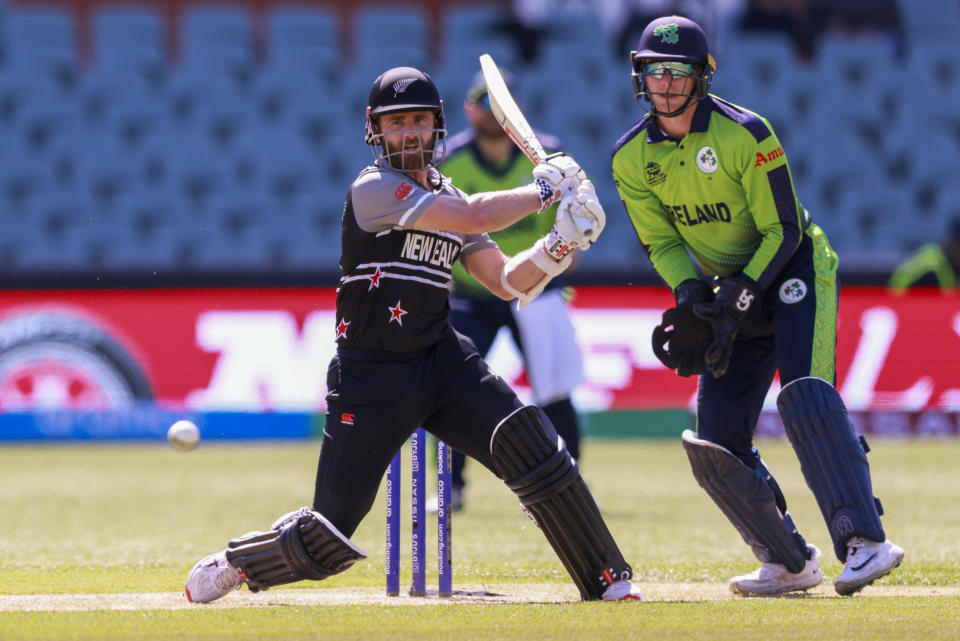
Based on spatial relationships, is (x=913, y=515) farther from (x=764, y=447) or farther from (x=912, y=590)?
(x=764, y=447)

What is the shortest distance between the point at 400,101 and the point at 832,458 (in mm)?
1896

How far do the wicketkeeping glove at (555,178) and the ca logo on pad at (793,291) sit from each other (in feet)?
3.02

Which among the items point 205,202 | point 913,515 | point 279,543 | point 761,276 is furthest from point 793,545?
point 205,202

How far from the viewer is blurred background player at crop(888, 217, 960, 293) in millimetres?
12531

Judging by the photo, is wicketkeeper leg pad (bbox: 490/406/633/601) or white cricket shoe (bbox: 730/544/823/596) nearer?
wicketkeeper leg pad (bbox: 490/406/633/601)

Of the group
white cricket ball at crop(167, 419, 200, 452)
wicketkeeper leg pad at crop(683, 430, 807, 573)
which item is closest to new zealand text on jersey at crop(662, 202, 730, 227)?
wicketkeeper leg pad at crop(683, 430, 807, 573)

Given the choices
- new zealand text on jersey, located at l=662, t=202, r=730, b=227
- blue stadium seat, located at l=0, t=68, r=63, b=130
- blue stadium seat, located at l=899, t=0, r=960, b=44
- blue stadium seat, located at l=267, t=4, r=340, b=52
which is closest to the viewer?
new zealand text on jersey, located at l=662, t=202, r=730, b=227

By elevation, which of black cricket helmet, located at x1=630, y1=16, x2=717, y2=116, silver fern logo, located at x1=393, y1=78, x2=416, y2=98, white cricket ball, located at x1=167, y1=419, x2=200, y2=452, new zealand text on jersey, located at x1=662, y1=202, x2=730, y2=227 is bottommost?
white cricket ball, located at x1=167, y1=419, x2=200, y2=452

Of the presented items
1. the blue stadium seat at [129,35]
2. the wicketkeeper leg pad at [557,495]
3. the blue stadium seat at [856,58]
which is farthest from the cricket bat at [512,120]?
the blue stadium seat at [856,58]

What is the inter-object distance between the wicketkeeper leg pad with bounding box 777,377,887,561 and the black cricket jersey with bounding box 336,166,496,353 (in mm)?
1295

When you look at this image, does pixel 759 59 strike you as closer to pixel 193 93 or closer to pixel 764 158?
pixel 193 93

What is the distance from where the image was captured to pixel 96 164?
15.0 m

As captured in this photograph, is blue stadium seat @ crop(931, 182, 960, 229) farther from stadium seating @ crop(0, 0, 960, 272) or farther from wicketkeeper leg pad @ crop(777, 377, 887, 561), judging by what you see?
wicketkeeper leg pad @ crop(777, 377, 887, 561)

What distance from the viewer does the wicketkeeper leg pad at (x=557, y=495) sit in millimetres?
4727
